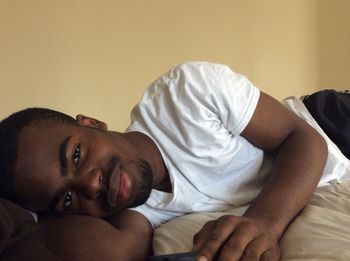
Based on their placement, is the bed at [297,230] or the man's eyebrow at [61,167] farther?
the man's eyebrow at [61,167]

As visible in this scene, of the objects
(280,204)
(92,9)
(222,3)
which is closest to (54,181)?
(280,204)

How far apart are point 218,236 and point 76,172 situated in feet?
1.08

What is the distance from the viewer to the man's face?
2.81ft

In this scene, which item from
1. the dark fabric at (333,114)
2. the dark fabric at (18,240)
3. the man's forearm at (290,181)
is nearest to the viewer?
the dark fabric at (18,240)

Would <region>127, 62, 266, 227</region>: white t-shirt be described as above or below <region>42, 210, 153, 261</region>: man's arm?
above

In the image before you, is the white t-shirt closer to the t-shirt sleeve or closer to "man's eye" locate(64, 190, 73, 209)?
the t-shirt sleeve

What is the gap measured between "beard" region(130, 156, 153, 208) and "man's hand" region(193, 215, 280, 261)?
257mm

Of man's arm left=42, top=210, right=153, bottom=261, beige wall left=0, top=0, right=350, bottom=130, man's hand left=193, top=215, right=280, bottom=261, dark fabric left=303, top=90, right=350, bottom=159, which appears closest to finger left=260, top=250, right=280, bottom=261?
man's hand left=193, top=215, right=280, bottom=261

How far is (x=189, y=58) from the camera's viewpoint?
1973 millimetres

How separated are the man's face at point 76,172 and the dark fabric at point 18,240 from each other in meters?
0.13

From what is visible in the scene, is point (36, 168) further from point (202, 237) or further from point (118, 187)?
point (202, 237)

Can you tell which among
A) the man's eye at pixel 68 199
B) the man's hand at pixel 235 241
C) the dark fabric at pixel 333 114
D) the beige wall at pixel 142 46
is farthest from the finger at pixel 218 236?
the beige wall at pixel 142 46

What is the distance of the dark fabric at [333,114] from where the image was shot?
3.73 ft

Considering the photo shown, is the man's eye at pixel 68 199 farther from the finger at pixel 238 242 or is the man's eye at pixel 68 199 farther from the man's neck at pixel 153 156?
the finger at pixel 238 242
